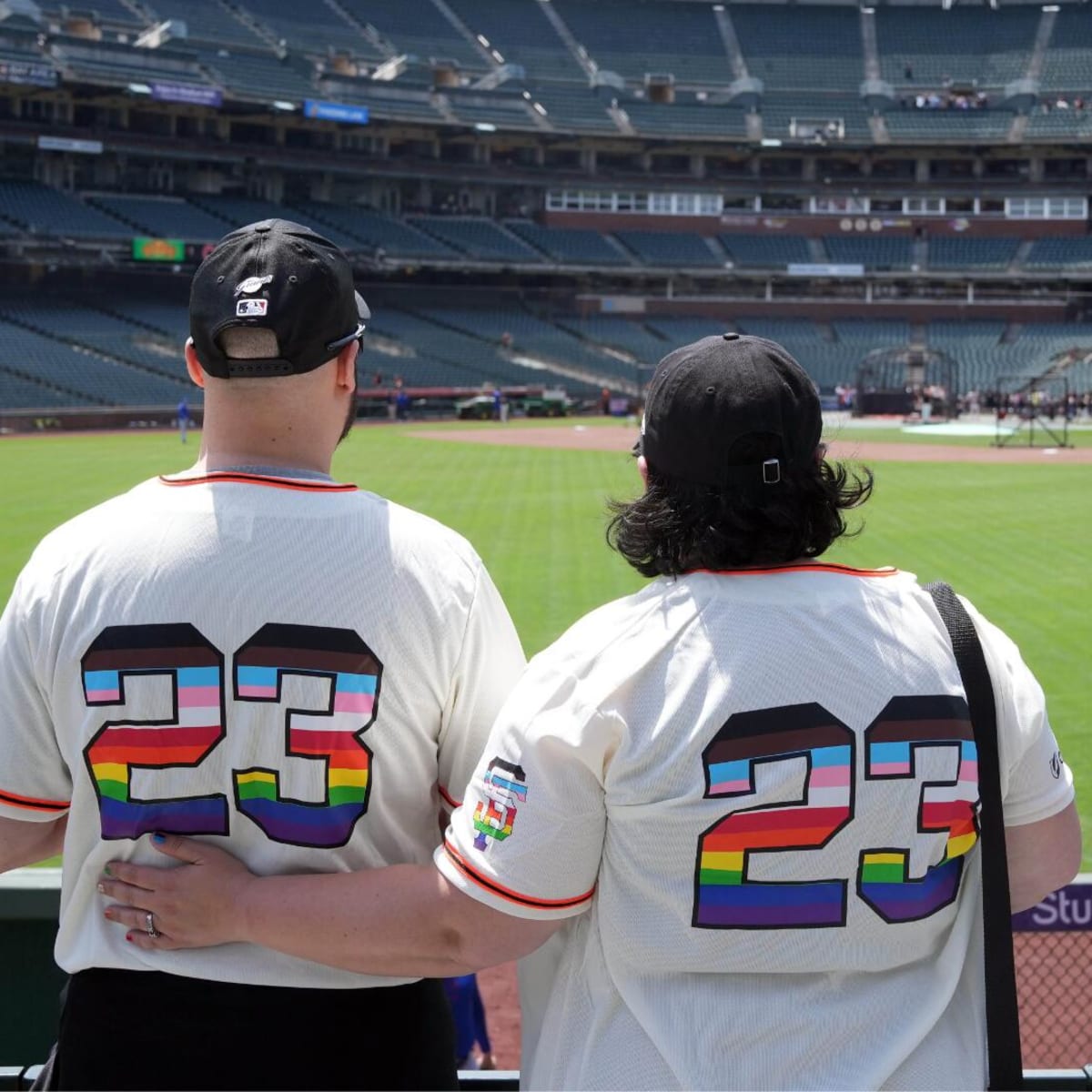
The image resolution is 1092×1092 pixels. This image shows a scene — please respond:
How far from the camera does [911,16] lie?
7650cm

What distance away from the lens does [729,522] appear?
2.16 metres

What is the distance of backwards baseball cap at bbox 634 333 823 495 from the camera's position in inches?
83.0

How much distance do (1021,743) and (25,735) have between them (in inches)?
74.0

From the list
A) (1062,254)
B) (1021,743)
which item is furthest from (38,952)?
(1062,254)

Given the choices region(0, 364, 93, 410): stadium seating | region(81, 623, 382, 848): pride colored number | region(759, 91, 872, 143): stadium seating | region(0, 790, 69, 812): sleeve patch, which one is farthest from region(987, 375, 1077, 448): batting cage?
region(0, 790, 69, 812): sleeve patch

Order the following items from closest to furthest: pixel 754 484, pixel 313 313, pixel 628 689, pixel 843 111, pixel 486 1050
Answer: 1. pixel 628 689
2. pixel 754 484
3. pixel 313 313
4. pixel 486 1050
5. pixel 843 111

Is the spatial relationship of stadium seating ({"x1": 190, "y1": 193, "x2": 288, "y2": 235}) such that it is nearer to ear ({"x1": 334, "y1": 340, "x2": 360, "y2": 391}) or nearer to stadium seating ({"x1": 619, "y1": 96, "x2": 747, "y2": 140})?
stadium seating ({"x1": 619, "y1": 96, "x2": 747, "y2": 140})

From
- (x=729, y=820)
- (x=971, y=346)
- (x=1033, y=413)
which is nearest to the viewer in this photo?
(x=729, y=820)

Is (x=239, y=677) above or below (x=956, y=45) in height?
below

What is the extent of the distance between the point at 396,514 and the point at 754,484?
71 cm

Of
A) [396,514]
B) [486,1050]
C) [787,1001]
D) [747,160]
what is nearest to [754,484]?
[396,514]

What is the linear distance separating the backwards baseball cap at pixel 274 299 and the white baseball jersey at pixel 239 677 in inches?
9.5

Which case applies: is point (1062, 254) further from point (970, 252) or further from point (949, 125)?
point (949, 125)

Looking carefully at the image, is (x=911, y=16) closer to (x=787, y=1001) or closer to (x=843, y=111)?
(x=843, y=111)
